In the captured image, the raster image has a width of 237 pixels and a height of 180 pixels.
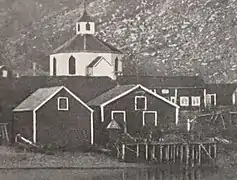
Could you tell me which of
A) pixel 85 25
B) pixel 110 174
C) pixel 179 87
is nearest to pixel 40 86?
pixel 85 25

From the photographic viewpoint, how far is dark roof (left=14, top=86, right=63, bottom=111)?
11.2 feet

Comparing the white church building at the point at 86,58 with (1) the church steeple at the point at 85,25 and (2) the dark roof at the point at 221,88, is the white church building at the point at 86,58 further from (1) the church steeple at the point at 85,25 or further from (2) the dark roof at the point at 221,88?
(2) the dark roof at the point at 221,88

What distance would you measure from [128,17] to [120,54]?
8.3 inches

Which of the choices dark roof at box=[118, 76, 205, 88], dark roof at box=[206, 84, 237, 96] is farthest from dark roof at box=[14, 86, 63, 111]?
dark roof at box=[206, 84, 237, 96]

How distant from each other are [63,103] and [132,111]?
1.06 feet

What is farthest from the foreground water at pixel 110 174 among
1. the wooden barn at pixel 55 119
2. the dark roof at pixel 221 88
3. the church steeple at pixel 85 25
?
the church steeple at pixel 85 25

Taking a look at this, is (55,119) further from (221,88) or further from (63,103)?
(221,88)

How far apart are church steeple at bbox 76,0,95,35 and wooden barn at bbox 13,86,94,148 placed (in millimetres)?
305

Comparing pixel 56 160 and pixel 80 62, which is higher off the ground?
pixel 80 62

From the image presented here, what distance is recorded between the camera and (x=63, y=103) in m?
3.46

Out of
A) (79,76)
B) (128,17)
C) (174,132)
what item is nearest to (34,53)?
(79,76)

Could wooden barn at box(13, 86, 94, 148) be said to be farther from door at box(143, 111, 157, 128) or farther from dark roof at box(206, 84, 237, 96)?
dark roof at box(206, 84, 237, 96)

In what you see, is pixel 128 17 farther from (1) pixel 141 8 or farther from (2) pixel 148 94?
(2) pixel 148 94

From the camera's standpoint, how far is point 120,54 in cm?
354
